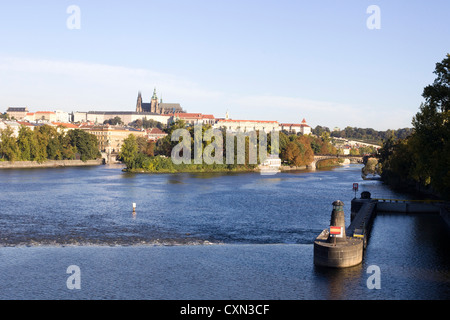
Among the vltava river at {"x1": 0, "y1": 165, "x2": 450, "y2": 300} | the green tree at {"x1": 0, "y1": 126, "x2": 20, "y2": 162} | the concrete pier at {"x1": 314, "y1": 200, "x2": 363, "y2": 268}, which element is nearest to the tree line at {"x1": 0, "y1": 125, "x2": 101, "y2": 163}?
the green tree at {"x1": 0, "y1": 126, "x2": 20, "y2": 162}

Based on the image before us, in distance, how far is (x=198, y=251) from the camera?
119 feet

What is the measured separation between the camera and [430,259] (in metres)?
34.3

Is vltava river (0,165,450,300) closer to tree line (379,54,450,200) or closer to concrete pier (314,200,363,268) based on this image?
concrete pier (314,200,363,268)

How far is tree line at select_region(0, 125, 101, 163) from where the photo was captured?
132625 millimetres

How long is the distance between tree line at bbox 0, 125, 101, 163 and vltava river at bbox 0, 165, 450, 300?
71702 mm

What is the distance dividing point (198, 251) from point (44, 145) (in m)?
113

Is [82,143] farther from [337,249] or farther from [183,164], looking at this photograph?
Result: [337,249]

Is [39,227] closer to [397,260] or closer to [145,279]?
[145,279]

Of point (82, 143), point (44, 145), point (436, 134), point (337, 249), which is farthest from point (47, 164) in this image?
point (337, 249)

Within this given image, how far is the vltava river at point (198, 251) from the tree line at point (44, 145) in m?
71.7

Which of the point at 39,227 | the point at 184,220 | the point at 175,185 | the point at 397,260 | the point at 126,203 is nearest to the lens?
the point at 397,260

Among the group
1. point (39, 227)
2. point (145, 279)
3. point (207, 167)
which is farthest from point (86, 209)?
point (207, 167)

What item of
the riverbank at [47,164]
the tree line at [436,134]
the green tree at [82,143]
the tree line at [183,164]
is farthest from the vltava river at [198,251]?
the green tree at [82,143]
